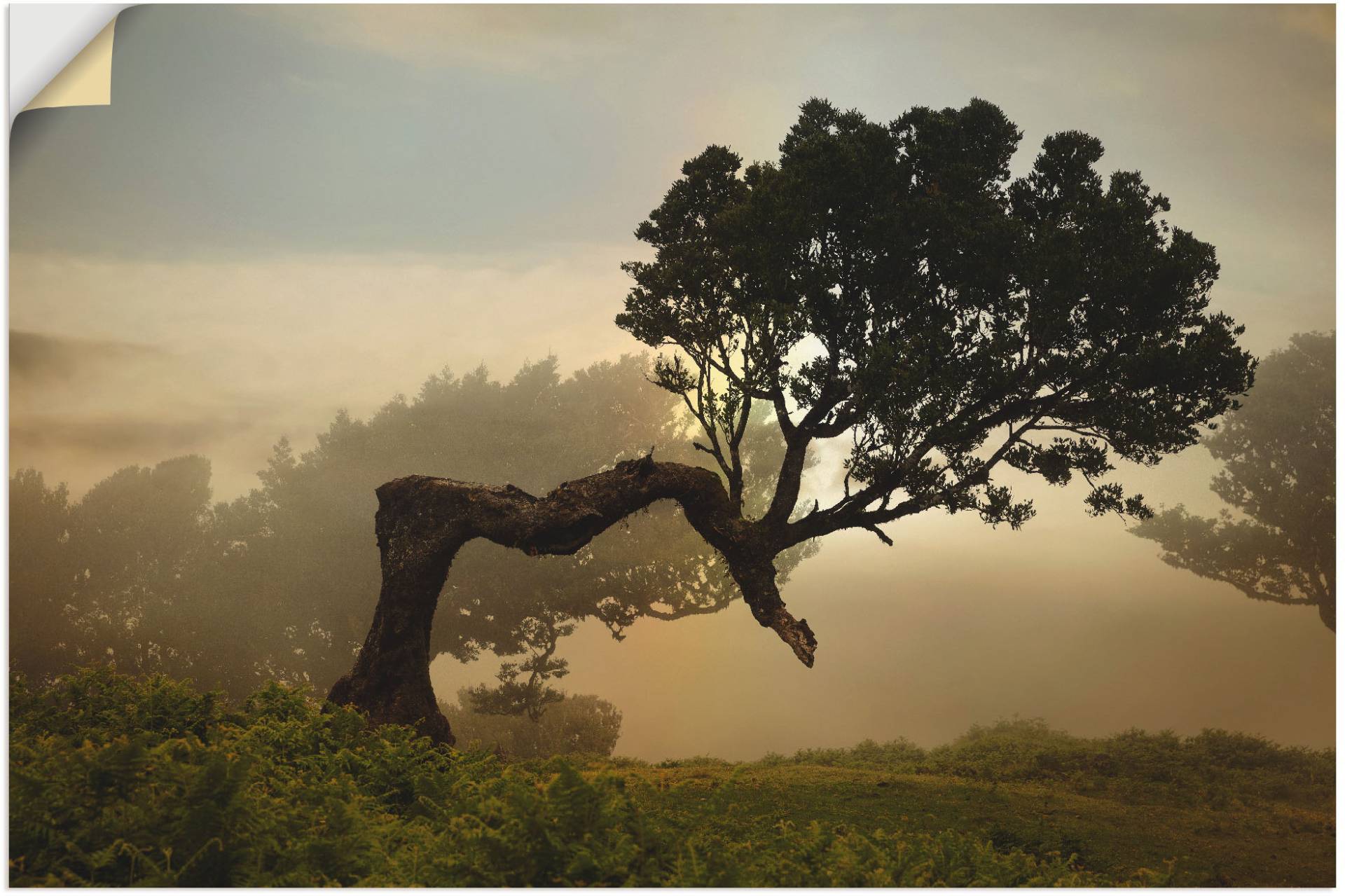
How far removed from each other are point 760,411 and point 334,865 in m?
19.3

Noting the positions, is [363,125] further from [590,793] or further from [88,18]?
[590,793]

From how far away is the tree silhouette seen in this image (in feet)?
66.4

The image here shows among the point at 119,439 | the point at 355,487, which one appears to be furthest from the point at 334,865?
the point at 355,487

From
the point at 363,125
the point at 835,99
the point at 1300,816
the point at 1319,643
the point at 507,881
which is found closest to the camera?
the point at 507,881

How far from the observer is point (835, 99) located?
1279cm

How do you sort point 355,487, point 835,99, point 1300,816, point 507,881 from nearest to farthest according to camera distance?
point 507,881 < point 1300,816 < point 835,99 < point 355,487

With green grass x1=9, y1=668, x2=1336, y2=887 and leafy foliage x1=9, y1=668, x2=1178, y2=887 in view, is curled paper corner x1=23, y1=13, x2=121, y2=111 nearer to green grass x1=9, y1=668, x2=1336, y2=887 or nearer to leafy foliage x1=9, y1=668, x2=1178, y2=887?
green grass x1=9, y1=668, x2=1336, y2=887

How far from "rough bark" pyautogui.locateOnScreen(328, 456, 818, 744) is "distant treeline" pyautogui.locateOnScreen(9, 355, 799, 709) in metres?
10.3

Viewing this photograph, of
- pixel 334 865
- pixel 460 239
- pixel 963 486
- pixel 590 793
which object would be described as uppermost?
pixel 460 239

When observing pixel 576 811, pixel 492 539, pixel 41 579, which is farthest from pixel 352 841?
pixel 41 579

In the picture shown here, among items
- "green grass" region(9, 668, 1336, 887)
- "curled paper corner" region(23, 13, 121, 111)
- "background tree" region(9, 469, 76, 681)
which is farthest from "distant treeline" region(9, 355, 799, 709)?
"curled paper corner" region(23, 13, 121, 111)

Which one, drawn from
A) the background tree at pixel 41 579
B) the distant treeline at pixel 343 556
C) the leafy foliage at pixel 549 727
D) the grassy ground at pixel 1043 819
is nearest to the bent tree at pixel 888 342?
the grassy ground at pixel 1043 819

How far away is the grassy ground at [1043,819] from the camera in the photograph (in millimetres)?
9430

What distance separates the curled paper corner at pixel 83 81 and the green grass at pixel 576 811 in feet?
23.3
